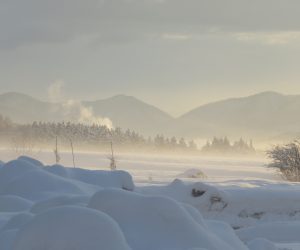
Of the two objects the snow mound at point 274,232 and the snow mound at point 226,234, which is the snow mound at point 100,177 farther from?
the snow mound at point 226,234

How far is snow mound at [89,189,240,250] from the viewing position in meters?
7.41

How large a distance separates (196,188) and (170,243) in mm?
11895

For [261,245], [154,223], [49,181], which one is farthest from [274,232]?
[154,223]

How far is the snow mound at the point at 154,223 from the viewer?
741 cm

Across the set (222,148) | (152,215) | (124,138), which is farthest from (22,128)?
(152,215)

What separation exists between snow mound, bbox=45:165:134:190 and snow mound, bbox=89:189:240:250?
10.4m

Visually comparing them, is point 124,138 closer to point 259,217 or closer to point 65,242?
point 259,217

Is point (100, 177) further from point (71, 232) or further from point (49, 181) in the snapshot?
point (71, 232)

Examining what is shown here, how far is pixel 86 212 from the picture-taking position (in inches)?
267

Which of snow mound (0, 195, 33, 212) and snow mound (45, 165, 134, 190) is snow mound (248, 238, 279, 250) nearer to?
snow mound (0, 195, 33, 212)

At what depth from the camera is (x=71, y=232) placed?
6535mm

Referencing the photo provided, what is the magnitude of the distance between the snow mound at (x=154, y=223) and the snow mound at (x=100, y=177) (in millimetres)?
10364

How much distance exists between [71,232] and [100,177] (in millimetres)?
12175

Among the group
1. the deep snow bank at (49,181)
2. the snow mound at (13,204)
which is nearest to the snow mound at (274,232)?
the deep snow bank at (49,181)
